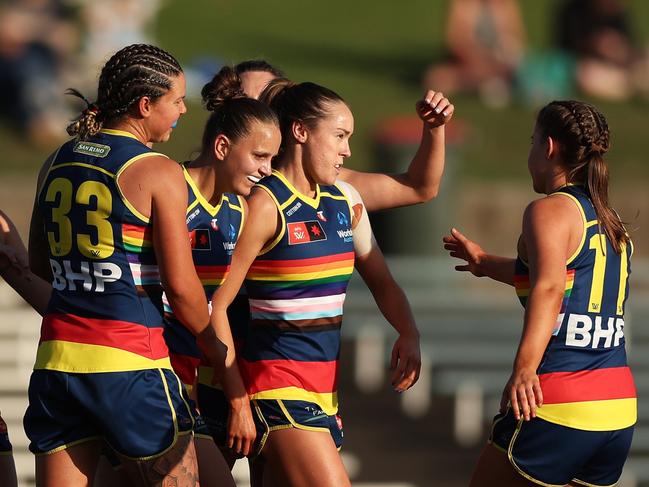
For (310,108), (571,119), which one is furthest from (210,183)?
(571,119)

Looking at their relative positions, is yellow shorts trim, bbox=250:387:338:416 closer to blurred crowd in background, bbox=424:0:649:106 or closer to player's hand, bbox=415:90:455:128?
Answer: player's hand, bbox=415:90:455:128

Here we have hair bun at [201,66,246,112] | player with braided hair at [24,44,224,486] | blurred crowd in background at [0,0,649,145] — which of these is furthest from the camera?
blurred crowd in background at [0,0,649,145]

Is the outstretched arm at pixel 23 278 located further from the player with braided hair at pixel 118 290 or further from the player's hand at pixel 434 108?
the player's hand at pixel 434 108

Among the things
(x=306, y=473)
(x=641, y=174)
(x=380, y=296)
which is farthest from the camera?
(x=641, y=174)

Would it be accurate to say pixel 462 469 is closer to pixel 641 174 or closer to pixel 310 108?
pixel 310 108

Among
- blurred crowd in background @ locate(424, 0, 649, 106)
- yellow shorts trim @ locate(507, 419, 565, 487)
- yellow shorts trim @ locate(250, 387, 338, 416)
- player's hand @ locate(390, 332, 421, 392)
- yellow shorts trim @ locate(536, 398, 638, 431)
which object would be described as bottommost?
yellow shorts trim @ locate(507, 419, 565, 487)

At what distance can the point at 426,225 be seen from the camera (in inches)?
435

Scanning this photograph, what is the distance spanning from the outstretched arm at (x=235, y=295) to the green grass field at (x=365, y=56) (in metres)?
9.59

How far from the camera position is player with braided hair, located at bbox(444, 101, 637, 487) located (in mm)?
4289

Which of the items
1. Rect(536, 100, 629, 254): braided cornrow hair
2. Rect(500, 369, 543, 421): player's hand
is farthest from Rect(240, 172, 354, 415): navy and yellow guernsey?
Rect(536, 100, 629, 254): braided cornrow hair

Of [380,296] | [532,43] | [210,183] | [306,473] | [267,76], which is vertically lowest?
[306,473]

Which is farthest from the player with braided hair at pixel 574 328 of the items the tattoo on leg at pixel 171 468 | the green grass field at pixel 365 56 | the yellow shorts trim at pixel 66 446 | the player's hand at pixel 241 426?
the green grass field at pixel 365 56

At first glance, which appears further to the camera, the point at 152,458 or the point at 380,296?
the point at 380,296

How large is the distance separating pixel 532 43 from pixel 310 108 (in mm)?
13574
